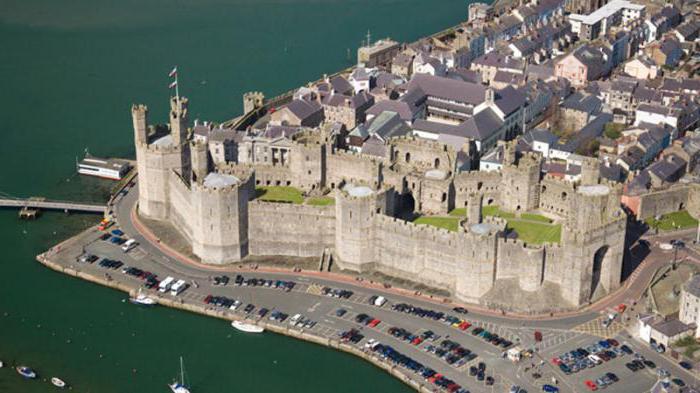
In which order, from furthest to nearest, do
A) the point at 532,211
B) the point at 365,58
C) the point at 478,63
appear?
1. the point at 365,58
2. the point at 478,63
3. the point at 532,211

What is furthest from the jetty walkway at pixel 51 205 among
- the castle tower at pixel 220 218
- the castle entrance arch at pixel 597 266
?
the castle entrance arch at pixel 597 266

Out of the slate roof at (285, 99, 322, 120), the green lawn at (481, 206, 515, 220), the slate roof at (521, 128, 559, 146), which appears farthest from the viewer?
the slate roof at (285, 99, 322, 120)

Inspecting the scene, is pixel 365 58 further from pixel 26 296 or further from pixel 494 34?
pixel 26 296

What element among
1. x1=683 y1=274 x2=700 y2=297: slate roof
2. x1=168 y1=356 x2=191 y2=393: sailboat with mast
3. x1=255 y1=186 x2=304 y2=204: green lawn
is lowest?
x1=168 y1=356 x2=191 y2=393: sailboat with mast

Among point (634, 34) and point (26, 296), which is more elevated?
point (634, 34)

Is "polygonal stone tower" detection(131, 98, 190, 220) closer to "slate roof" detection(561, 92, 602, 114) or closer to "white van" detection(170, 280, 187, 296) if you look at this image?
"white van" detection(170, 280, 187, 296)

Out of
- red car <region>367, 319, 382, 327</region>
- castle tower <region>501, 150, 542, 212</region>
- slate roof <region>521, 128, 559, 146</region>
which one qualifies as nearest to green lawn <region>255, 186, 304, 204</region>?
red car <region>367, 319, 382, 327</region>

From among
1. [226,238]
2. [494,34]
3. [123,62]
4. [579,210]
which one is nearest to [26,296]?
[226,238]
